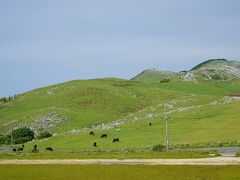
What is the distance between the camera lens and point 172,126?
4279 inches

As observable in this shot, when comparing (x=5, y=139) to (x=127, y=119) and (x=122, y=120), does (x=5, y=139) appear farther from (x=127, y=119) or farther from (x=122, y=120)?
(x=127, y=119)

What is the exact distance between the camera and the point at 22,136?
443ft

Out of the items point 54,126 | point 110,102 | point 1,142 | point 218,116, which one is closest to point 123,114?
point 110,102

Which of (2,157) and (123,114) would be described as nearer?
(2,157)
